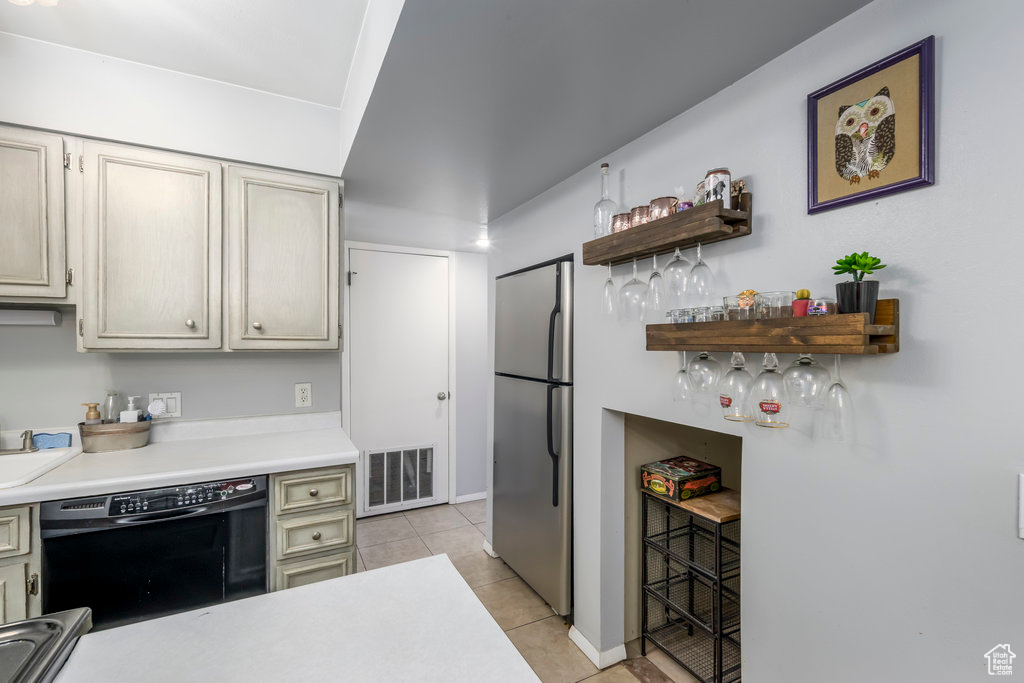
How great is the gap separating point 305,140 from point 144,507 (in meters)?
1.69

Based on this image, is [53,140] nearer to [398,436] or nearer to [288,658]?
[288,658]

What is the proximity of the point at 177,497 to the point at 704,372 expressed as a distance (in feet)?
6.25

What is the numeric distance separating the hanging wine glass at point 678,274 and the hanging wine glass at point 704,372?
229 mm

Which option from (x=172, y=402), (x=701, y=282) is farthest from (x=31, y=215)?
(x=701, y=282)

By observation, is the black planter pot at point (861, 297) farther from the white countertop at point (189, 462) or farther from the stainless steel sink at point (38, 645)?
the white countertop at point (189, 462)

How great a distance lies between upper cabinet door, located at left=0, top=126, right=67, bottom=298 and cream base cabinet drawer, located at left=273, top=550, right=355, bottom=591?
1.41 metres

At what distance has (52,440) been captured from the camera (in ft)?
6.42

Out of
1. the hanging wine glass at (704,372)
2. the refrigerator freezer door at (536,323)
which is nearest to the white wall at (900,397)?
the hanging wine glass at (704,372)

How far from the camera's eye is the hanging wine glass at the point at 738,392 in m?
1.32

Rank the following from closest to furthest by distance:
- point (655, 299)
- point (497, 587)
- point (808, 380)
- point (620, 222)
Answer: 1. point (808, 380)
2. point (655, 299)
3. point (620, 222)
4. point (497, 587)

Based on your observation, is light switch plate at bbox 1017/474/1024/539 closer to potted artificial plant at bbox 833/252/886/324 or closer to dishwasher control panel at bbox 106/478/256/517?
potted artificial plant at bbox 833/252/886/324

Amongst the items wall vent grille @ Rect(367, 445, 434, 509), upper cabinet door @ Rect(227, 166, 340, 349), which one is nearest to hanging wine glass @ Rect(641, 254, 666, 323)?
upper cabinet door @ Rect(227, 166, 340, 349)

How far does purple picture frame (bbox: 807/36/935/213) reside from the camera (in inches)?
38.2

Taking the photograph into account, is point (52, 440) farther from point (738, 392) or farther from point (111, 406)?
point (738, 392)
